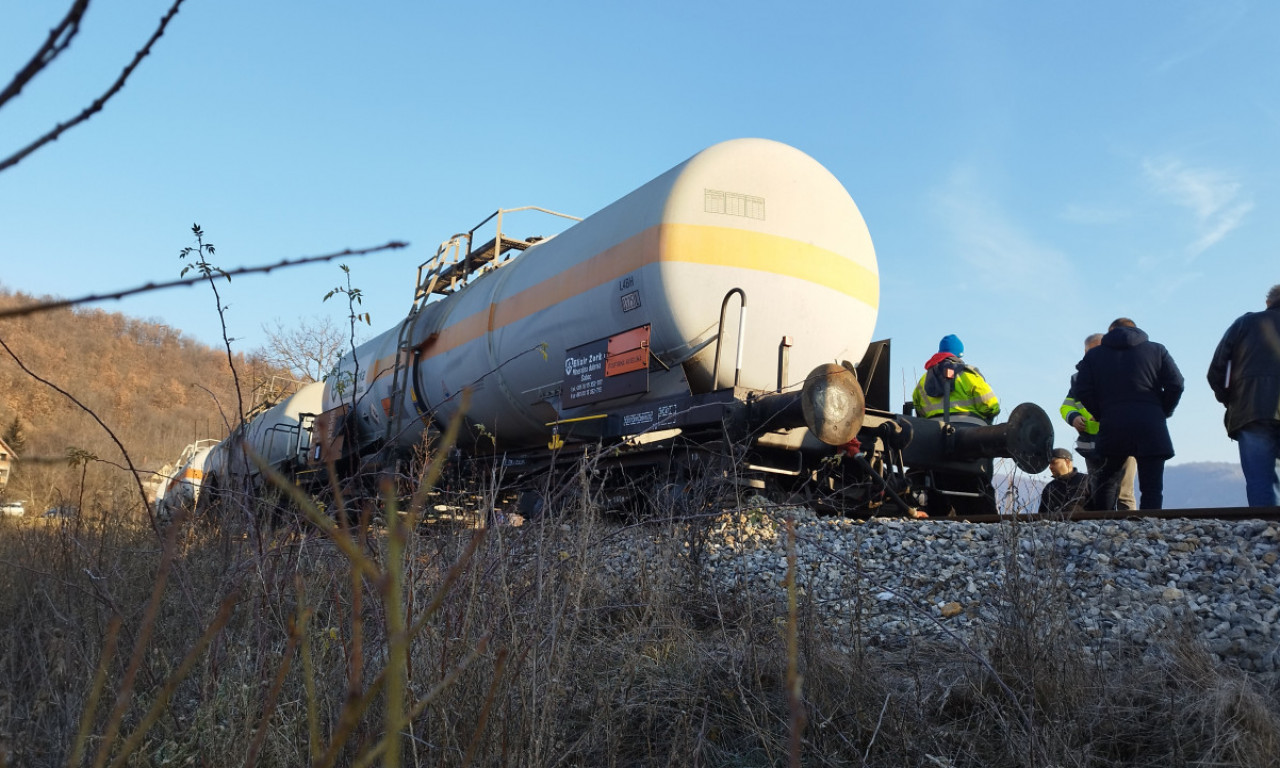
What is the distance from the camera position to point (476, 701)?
7.84ft

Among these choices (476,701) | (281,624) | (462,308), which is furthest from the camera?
(462,308)

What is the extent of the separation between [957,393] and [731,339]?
2.72 metres

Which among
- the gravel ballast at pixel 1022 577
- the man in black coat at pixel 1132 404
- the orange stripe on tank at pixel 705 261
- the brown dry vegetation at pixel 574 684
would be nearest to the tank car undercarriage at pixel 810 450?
the man in black coat at pixel 1132 404

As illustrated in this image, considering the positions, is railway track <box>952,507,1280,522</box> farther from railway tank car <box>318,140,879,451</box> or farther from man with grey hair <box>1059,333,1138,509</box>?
railway tank car <box>318,140,879,451</box>

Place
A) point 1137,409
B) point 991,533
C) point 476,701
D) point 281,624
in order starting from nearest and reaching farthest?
1. point 476,701
2. point 281,624
3. point 991,533
4. point 1137,409

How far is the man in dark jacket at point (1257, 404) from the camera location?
621 cm

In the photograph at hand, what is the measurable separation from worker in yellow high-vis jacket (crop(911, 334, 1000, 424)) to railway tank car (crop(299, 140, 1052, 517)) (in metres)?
0.42

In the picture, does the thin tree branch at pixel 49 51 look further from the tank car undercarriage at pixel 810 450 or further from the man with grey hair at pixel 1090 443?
the man with grey hair at pixel 1090 443

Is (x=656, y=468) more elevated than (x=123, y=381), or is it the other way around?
(x=123, y=381)

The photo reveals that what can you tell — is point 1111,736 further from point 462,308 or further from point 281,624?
point 462,308

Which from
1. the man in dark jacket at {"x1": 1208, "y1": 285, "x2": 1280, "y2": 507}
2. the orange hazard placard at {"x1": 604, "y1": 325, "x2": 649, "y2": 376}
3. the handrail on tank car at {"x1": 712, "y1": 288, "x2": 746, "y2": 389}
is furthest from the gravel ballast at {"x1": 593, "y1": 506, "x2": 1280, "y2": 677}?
the man in dark jacket at {"x1": 1208, "y1": 285, "x2": 1280, "y2": 507}

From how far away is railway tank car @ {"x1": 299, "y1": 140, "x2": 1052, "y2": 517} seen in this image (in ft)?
22.0

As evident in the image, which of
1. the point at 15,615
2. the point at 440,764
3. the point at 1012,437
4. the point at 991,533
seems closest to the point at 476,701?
the point at 440,764

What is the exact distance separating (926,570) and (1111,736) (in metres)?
2.24
